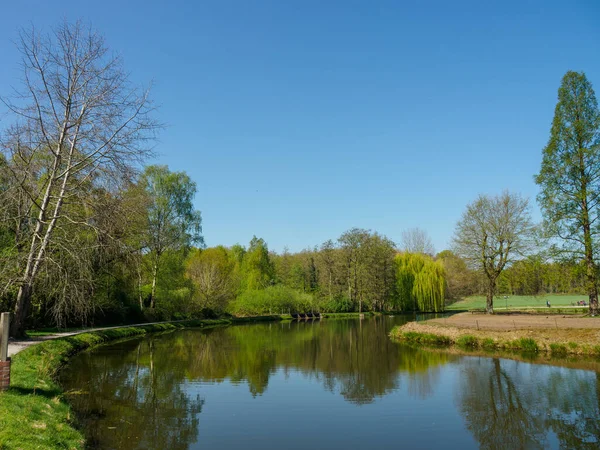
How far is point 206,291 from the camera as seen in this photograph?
4644 cm

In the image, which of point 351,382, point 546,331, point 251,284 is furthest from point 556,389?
point 251,284

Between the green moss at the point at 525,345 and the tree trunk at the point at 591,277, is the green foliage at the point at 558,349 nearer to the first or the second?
the green moss at the point at 525,345

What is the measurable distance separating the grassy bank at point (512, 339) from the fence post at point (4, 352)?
69.7 feet

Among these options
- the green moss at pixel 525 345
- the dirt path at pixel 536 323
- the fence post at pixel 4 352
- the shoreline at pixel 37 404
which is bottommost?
the green moss at pixel 525 345

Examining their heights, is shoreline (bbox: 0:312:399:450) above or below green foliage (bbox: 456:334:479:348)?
above

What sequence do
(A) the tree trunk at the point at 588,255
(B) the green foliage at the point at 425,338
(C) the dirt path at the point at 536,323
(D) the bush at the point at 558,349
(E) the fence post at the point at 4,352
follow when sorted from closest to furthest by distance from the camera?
(E) the fence post at the point at 4,352 < (D) the bush at the point at 558,349 < (C) the dirt path at the point at 536,323 < (B) the green foliage at the point at 425,338 < (A) the tree trunk at the point at 588,255

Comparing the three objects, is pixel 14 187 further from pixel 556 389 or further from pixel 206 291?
pixel 206 291

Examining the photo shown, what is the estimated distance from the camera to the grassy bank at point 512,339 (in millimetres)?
19673

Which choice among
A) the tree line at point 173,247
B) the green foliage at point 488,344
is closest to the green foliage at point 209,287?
the tree line at point 173,247

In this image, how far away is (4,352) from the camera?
26.5 feet

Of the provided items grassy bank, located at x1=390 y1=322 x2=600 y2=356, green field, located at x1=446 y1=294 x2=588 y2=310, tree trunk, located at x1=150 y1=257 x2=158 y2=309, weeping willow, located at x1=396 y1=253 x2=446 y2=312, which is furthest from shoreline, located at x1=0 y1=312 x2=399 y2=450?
green field, located at x1=446 y1=294 x2=588 y2=310

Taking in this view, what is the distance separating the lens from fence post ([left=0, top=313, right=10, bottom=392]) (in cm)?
806

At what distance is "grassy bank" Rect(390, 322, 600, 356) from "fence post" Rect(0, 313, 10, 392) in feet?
69.7

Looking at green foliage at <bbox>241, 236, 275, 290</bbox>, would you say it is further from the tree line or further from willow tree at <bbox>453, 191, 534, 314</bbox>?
willow tree at <bbox>453, 191, 534, 314</bbox>
